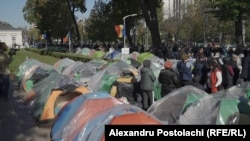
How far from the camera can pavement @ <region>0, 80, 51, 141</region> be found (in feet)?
33.4

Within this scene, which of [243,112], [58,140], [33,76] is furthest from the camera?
[33,76]

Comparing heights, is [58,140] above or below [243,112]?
below

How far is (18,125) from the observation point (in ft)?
37.3

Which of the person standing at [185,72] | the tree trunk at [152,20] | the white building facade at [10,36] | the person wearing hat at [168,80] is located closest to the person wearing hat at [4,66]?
the person wearing hat at [168,80]

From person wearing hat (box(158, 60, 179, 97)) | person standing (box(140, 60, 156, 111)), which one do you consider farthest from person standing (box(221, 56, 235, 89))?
person standing (box(140, 60, 156, 111))

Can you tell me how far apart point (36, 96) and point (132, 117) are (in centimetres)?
710

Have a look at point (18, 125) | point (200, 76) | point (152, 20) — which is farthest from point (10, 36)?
point (18, 125)

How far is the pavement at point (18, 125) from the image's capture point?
10195 mm

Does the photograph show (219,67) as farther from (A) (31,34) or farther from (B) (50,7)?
(A) (31,34)

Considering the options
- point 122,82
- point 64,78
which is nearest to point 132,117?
point 64,78

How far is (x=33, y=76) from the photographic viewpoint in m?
16.8

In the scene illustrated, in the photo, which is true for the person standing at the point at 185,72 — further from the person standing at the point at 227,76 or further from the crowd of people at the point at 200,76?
the person standing at the point at 227,76

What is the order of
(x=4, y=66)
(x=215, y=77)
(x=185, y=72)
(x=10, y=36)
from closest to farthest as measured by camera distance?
1. (x=215, y=77)
2. (x=185, y=72)
3. (x=4, y=66)
4. (x=10, y=36)

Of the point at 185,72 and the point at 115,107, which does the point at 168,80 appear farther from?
the point at 115,107
